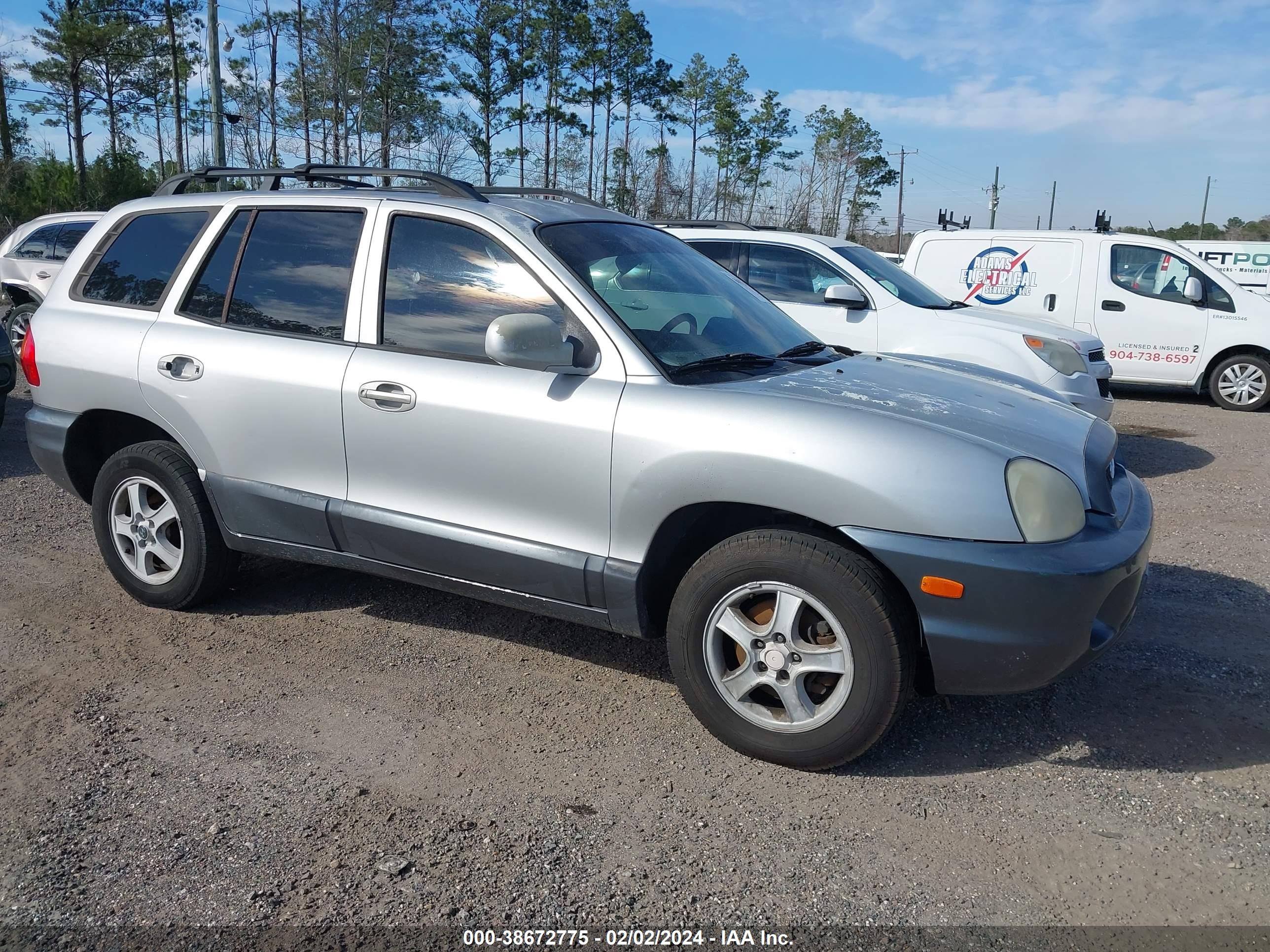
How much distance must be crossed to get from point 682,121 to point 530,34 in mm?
7705

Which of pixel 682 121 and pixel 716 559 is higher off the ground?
pixel 682 121

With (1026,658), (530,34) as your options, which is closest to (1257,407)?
(1026,658)

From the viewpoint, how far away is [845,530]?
9.91ft

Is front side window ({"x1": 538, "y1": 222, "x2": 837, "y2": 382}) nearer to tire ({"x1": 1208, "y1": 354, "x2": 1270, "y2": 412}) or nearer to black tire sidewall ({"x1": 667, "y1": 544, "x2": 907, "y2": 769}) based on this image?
black tire sidewall ({"x1": 667, "y1": 544, "x2": 907, "y2": 769})

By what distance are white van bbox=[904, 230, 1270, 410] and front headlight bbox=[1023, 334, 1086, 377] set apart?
3.46m

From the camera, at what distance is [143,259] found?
4559 millimetres

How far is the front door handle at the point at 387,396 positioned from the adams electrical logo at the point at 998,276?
948 cm

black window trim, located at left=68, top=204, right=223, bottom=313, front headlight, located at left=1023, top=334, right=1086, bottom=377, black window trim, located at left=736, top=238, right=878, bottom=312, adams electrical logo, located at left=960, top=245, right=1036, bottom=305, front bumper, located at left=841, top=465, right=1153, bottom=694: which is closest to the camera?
front bumper, located at left=841, top=465, right=1153, bottom=694

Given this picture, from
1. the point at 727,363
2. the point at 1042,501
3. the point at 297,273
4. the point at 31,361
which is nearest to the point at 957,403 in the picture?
the point at 1042,501

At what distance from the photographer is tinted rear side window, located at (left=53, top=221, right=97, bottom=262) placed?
43.7 feet

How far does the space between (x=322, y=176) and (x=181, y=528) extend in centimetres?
173

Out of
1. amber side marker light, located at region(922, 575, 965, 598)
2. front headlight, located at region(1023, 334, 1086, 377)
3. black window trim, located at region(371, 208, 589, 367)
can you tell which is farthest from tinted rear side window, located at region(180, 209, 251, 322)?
front headlight, located at region(1023, 334, 1086, 377)

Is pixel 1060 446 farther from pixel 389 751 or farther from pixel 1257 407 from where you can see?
pixel 1257 407

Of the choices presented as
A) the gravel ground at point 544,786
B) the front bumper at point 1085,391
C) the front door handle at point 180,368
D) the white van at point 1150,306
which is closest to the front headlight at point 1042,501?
the gravel ground at point 544,786
